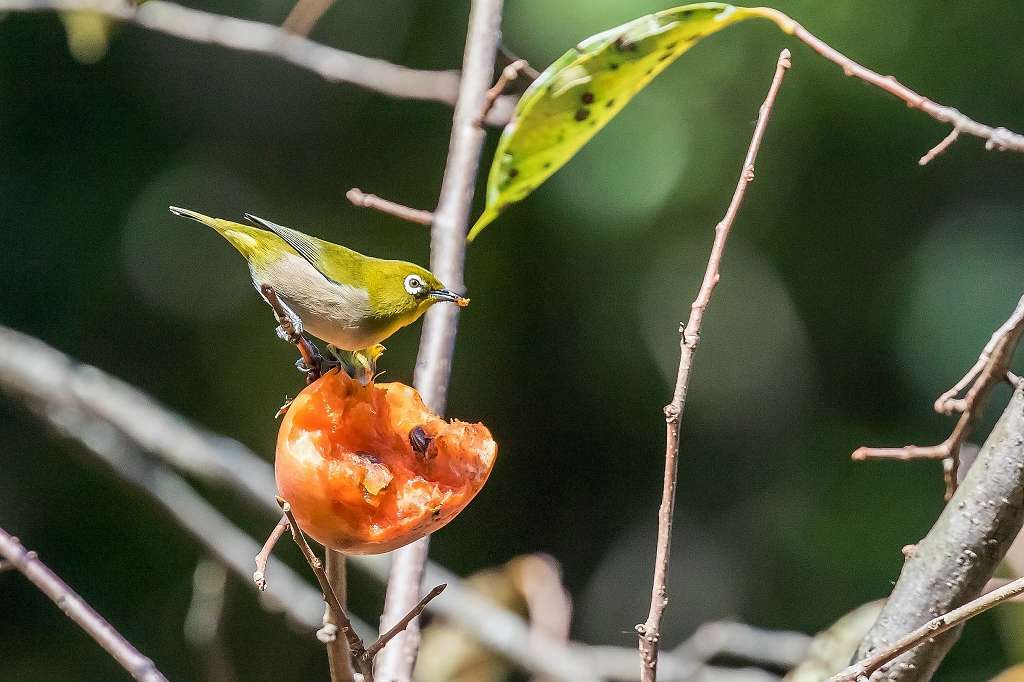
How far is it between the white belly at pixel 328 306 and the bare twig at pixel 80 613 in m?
0.23

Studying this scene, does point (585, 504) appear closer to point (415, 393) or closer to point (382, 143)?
point (382, 143)

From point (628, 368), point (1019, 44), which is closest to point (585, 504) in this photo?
point (628, 368)

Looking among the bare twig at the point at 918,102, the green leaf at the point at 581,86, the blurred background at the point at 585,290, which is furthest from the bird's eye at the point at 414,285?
the blurred background at the point at 585,290

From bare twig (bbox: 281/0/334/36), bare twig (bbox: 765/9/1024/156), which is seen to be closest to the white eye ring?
bare twig (bbox: 765/9/1024/156)

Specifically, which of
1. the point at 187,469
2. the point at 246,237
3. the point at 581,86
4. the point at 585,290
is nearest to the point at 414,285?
the point at 246,237

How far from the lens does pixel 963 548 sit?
61cm

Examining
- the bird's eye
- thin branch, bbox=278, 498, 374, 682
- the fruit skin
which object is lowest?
thin branch, bbox=278, 498, 374, 682

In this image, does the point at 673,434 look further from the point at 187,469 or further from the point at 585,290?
the point at 585,290

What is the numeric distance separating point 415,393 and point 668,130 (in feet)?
5.63

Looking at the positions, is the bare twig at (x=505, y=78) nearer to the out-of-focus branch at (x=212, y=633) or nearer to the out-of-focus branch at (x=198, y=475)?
the out-of-focus branch at (x=212, y=633)

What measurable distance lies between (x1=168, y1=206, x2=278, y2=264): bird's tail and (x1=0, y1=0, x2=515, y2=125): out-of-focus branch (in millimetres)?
388

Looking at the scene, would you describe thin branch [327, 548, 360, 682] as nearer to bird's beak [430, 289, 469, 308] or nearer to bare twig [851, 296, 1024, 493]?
bird's beak [430, 289, 469, 308]

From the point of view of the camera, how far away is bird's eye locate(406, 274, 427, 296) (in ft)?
2.49

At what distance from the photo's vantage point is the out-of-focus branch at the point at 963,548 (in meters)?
0.59
